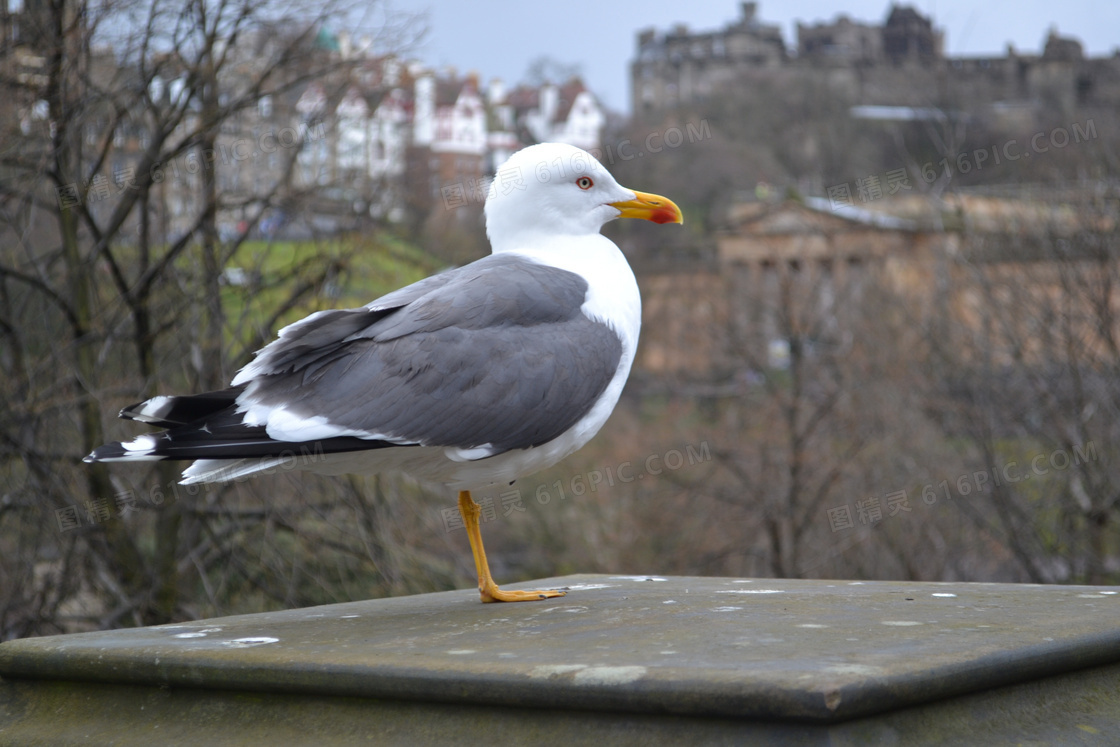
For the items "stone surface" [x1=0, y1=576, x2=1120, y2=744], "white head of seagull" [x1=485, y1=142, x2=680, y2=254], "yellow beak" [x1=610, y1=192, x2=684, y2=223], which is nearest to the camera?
"stone surface" [x1=0, y1=576, x2=1120, y2=744]

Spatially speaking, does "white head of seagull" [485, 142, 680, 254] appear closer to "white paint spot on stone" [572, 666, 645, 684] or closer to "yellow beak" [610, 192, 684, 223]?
"yellow beak" [610, 192, 684, 223]

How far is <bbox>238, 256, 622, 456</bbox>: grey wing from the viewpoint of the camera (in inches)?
130

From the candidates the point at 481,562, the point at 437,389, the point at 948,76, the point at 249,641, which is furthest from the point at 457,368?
the point at 948,76

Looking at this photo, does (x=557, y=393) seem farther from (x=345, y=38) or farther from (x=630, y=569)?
(x=630, y=569)

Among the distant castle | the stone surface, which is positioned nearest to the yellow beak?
the stone surface

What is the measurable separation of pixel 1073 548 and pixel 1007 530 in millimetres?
748

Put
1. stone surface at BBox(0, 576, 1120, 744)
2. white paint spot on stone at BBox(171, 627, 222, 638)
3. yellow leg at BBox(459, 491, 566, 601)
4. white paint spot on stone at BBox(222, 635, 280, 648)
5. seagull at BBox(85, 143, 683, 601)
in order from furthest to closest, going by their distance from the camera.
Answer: yellow leg at BBox(459, 491, 566, 601), white paint spot on stone at BBox(171, 627, 222, 638), seagull at BBox(85, 143, 683, 601), white paint spot on stone at BBox(222, 635, 280, 648), stone surface at BBox(0, 576, 1120, 744)

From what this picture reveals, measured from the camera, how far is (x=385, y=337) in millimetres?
3453

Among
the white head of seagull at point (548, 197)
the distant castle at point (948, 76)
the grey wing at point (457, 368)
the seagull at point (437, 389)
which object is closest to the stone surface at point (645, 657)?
the seagull at point (437, 389)

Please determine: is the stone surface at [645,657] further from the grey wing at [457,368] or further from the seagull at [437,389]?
the grey wing at [457,368]

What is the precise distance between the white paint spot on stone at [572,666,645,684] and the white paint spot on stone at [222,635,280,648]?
1.07 metres

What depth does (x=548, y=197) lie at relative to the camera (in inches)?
165

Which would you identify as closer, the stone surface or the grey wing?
the stone surface

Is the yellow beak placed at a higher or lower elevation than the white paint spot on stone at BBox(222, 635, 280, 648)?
higher
